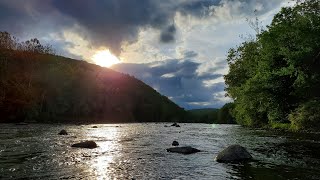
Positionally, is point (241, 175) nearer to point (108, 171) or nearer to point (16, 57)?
point (108, 171)

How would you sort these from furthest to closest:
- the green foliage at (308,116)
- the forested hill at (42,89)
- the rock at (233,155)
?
the forested hill at (42,89) → the green foliage at (308,116) → the rock at (233,155)

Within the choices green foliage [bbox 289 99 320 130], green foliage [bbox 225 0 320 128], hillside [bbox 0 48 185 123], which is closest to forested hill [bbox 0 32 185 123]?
hillside [bbox 0 48 185 123]

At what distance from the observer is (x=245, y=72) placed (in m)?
93.1

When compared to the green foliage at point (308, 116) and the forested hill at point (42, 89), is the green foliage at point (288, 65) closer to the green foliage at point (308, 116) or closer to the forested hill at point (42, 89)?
the green foliage at point (308, 116)

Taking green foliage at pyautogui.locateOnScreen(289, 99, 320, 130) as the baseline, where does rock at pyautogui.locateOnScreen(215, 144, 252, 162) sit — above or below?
below

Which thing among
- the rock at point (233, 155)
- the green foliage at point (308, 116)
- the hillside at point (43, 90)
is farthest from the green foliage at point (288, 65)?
the hillside at point (43, 90)

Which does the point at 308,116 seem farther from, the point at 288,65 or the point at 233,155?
the point at 233,155

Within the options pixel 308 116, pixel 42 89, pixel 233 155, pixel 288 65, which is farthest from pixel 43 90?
pixel 233 155

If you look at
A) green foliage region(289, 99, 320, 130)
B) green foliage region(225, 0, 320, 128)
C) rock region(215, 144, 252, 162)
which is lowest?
rock region(215, 144, 252, 162)

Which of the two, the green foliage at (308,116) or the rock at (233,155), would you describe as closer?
the rock at (233,155)

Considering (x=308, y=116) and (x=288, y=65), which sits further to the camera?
(x=288, y=65)

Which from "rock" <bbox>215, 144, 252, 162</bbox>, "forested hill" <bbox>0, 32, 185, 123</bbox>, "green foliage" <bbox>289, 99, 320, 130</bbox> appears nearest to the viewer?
"rock" <bbox>215, 144, 252, 162</bbox>

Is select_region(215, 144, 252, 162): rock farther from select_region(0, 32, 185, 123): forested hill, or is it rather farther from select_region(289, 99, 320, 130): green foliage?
select_region(0, 32, 185, 123): forested hill

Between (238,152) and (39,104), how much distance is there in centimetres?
13842
